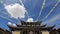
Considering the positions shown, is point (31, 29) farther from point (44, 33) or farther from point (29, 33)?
point (44, 33)

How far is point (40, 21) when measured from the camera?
30922mm

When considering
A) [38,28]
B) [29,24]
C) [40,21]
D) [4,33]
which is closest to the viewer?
[4,33]

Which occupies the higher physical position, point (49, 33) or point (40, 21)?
point (40, 21)

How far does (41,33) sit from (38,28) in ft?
3.82

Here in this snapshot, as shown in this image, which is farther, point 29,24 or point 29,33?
point 29,24

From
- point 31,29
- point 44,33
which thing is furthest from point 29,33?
point 44,33

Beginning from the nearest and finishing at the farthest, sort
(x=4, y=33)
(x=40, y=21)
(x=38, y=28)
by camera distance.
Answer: (x=4, y=33) < (x=38, y=28) < (x=40, y=21)

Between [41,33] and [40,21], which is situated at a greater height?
[40,21]

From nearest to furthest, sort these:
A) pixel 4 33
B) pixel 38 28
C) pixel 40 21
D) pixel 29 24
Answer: pixel 4 33
pixel 38 28
pixel 29 24
pixel 40 21

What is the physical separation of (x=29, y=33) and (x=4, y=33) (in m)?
4.19

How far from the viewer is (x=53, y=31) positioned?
2448cm

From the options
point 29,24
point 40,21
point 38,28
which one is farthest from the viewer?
point 40,21

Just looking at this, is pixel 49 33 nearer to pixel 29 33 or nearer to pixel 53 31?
pixel 53 31

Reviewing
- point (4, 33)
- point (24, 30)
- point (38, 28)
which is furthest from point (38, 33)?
point (4, 33)
